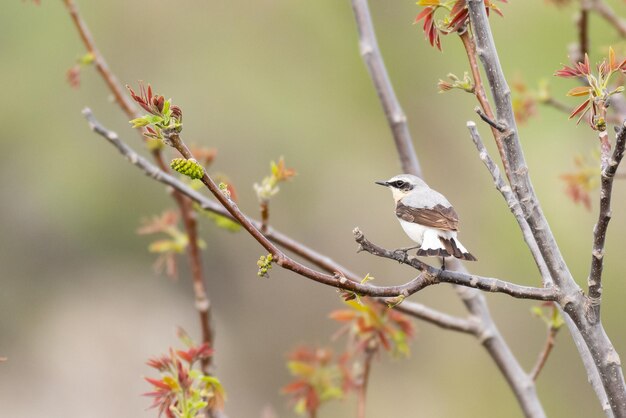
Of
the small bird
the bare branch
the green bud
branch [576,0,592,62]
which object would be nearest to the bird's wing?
the small bird

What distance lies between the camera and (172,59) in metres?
5.43

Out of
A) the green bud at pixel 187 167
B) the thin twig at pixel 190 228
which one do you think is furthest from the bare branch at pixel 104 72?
the green bud at pixel 187 167

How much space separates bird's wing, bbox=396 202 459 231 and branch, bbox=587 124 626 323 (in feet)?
1.15

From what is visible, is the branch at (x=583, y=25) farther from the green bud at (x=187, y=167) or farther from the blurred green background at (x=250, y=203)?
the blurred green background at (x=250, y=203)

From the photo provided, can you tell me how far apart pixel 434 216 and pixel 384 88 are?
30.9 inches

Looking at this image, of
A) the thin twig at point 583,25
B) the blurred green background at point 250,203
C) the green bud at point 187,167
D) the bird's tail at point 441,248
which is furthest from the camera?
the blurred green background at point 250,203

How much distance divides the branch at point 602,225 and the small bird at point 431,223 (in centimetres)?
24

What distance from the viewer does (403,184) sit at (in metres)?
2.05

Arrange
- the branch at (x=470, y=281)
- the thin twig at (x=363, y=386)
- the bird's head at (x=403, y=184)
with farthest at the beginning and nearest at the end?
the thin twig at (x=363, y=386)
the bird's head at (x=403, y=184)
the branch at (x=470, y=281)

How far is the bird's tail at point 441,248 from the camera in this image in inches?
62.0

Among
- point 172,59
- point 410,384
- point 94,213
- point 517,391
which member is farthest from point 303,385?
point 172,59

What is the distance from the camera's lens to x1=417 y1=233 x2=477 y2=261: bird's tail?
1575 mm

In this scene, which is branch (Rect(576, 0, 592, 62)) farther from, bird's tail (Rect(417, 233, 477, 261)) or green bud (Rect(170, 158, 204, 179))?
green bud (Rect(170, 158, 204, 179))

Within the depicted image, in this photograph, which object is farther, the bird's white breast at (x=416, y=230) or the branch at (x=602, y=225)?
the bird's white breast at (x=416, y=230)
